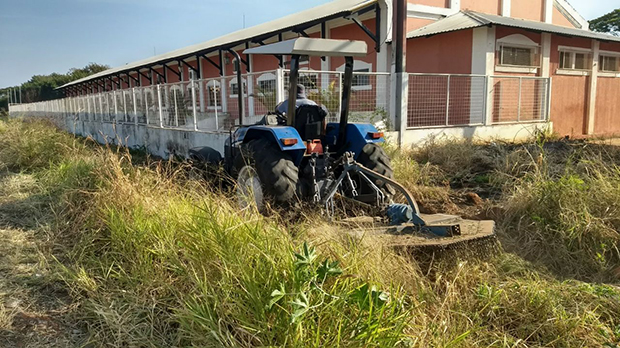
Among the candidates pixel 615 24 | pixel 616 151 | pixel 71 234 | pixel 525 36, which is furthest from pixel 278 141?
pixel 615 24

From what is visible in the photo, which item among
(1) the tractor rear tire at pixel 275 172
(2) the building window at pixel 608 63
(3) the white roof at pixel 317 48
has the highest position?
(2) the building window at pixel 608 63

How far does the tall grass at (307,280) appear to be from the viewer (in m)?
2.31

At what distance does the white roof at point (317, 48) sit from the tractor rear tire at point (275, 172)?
0.99m

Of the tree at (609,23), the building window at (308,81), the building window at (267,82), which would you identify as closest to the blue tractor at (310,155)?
the building window at (267,82)

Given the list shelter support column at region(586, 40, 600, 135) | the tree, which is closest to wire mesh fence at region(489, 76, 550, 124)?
shelter support column at region(586, 40, 600, 135)

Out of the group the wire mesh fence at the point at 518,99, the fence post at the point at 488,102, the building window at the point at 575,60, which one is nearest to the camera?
the fence post at the point at 488,102

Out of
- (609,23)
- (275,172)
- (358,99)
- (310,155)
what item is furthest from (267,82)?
(609,23)

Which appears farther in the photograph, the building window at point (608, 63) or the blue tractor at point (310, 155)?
the building window at point (608, 63)

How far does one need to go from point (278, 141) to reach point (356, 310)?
102 inches

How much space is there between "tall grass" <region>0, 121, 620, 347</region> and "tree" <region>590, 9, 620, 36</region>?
124ft

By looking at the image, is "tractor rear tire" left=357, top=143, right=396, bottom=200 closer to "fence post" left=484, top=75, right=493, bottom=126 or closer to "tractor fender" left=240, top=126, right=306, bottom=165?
"tractor fender" left=240, top=126, right=306, bottom=165

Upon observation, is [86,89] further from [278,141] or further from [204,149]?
[278,141]

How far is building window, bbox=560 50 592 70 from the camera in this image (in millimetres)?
13752

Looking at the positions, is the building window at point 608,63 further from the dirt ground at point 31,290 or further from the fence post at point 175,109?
the dirt ground at point 31,290
